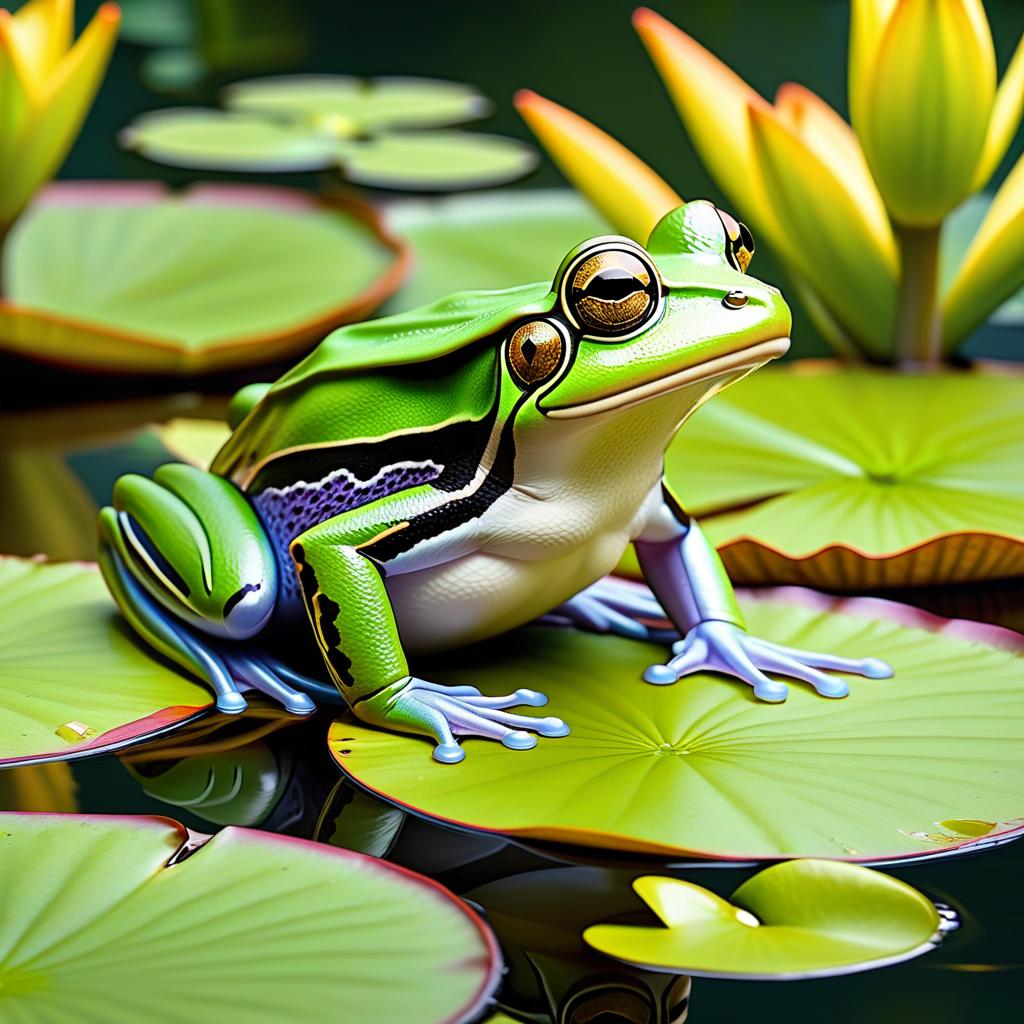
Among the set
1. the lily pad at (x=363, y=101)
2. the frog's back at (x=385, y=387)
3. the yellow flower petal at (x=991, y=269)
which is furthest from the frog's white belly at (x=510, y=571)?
the lily pad at (x=363, y=101)

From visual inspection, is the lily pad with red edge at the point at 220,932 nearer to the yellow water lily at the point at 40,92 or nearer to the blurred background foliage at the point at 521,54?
the yellow water lily at the point at 40,92

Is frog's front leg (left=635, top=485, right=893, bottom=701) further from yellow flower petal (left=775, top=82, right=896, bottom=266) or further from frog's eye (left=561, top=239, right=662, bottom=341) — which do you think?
yellow flower petal (left=775, top=82, right=896, bottom=266)

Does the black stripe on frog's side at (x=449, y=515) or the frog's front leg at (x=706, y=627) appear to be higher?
the black stripe on frog's side at (x=449, y=515)

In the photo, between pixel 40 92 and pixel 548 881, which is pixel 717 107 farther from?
pixel 548 881

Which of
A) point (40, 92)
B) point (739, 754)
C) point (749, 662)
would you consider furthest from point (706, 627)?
point (40, 92)

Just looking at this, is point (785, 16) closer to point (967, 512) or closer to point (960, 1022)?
point (967, 512)

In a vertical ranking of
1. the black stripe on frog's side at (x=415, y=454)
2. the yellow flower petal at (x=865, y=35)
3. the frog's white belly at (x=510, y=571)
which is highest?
the yellow flower petal at (x=865, y=35)

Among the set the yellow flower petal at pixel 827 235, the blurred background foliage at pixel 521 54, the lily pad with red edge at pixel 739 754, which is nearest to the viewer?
the lily pad with red edge at pixel 739 754
